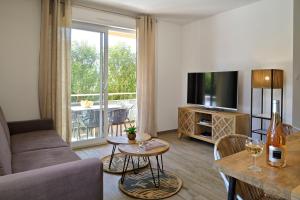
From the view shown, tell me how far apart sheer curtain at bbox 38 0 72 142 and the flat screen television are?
2.46m

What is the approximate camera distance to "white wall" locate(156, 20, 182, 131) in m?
4.95

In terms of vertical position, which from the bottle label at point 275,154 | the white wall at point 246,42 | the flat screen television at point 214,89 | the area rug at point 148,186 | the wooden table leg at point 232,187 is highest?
the white wall at point 246,42

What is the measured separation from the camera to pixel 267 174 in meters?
0.99

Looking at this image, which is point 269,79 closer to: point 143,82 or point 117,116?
point 143,82

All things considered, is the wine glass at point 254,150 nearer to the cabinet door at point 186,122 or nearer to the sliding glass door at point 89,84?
the cabinet door at point 186,122

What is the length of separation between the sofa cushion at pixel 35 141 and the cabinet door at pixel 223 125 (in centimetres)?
252

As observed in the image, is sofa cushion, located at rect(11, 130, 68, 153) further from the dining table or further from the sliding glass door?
the dining table

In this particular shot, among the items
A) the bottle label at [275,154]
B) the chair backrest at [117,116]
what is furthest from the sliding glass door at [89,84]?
the bottle label at [275,154]

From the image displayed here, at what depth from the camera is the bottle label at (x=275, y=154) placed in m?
1.06

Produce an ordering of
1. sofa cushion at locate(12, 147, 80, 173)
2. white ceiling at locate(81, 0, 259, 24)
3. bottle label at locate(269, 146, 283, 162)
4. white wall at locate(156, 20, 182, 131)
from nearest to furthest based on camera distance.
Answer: bottle label at locate(269, 146, 283, 162), sofa cushion at locate(12, 147, 80, 173), white ceiling at locate(81, 0, 259, 24), white wall at locate(156, 20, 182, 131)

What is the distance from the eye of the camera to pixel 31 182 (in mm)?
1360

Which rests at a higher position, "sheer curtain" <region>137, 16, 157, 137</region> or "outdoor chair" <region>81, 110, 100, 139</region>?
"sheer curtain" <region>137, 16, 157, 137</region>

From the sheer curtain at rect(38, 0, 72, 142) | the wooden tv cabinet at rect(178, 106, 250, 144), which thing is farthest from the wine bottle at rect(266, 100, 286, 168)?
the sheer curtain at rect(38, 0, 72, 142)

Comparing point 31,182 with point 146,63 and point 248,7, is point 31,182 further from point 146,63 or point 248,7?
point 248,7
